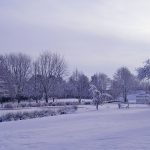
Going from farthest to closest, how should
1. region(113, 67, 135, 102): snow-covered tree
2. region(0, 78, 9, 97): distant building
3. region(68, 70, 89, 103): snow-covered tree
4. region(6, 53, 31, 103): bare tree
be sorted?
region(113, 67, 135, 102): snow-covered tree < region(68, 70, 89, 103): snow-covered tree < region(6, 53, 31, 103): bare tree < region(0, 78, 9, 97): distant building

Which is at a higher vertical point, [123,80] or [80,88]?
[123,80]

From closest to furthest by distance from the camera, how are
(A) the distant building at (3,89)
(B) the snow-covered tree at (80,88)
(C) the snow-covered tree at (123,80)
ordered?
(A) the distant building at (3,89) → (B) the snow-covered tree at (80,88) → (C) the snow-covered tree at (123,80)

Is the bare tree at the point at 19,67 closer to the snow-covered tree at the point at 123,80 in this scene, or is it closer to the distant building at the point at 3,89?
the distant building at the point at 3,89

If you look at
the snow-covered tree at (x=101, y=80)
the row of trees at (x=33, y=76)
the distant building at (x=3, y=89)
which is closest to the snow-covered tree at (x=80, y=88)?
the row of trees at (x=33, y=76)

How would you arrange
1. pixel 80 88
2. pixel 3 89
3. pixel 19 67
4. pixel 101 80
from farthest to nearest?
pixel 101 80 < pixel 80 88 < pixel 19 67 < pixel 3 89

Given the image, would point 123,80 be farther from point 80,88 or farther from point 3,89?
point 3,89

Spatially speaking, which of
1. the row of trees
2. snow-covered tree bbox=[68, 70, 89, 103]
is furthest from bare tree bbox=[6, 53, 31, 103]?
snow-covered tree bbox=[68, 70, 89, 103]

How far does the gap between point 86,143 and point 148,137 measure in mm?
2548

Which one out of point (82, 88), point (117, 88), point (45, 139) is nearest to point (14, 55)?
point (82, 88)

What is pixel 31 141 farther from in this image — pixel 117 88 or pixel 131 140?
pixel 117 88

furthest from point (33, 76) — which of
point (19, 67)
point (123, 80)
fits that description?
point (123, 80)

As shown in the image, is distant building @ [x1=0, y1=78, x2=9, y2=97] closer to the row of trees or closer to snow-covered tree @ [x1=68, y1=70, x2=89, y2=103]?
the row of trees

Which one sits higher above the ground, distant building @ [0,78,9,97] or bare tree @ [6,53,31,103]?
bare tree @ [6,53,31,103]

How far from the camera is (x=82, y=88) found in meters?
96.6
